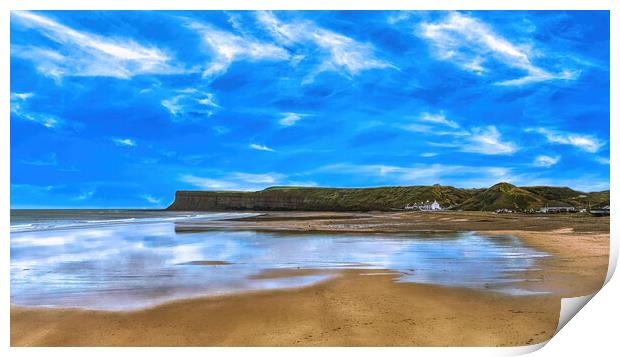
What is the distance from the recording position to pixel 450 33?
785 centimetres

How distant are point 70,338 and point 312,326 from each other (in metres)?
2.59

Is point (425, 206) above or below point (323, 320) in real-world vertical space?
above

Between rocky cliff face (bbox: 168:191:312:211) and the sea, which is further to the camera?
rocky cliff face (bbox: 168:191:312:211)

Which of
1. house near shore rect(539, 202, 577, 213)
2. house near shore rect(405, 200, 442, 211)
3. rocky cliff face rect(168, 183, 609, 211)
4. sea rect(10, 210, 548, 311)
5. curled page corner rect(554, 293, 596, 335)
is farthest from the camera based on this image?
house near shore rect(405, 200, 442, 211)

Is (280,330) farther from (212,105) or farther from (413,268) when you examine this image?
(212,105)

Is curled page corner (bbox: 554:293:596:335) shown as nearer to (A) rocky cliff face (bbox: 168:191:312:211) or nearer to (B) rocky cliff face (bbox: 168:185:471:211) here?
(A) rocky cliff face (bbox: 168:191:312:211)

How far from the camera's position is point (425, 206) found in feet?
177

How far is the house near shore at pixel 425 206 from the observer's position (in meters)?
49.3

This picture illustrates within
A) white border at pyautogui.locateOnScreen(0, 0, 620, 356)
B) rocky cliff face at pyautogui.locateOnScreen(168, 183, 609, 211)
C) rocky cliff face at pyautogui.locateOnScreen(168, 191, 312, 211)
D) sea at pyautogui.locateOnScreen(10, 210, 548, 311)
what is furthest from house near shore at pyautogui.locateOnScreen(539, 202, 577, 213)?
rocky cliff face at pyautogui.locateOnScreen(168, 191, 312, 211)

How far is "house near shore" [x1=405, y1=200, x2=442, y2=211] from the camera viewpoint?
49.3 m

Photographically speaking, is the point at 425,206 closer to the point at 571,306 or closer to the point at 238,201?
the point at 238,201
